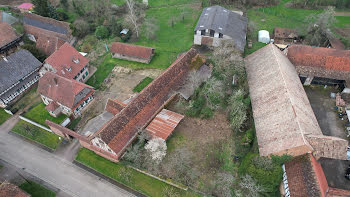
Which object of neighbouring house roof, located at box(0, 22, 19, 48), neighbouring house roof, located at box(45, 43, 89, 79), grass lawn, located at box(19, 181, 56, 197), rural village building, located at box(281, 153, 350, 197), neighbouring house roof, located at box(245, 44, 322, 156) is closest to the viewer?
rural village building, located at box(281, 153, 350, 197)

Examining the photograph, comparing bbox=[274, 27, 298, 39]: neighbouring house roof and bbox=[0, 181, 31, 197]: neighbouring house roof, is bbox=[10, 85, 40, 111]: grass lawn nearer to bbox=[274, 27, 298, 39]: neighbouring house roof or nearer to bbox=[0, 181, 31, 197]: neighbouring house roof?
bbox=[0, 181, 31, 197]: neighbouring house roof

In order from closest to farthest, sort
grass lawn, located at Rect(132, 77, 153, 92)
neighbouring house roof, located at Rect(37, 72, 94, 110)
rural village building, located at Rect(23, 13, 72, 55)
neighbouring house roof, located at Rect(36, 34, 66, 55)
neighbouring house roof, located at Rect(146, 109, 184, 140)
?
neighbouring house roof, located at Rect(146, 109, 184, 140) → neighbouring house roof, located at Rect(37, 72, 94, 110) → grass lawn, located at Rect(132, 77, 153, 92) → neighbouring house roof, located at Rect(36, 34, 66, 55) → rural village building, located at Rect(23, 13, 72, 55)

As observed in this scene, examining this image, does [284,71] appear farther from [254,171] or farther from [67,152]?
[67,152]

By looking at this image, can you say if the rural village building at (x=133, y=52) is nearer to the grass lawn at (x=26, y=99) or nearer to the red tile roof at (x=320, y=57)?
the grass lawn at (x=26, y=99)

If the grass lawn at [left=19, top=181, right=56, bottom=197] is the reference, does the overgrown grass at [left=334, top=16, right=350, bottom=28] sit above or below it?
above

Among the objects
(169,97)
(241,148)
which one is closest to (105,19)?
(169,97)

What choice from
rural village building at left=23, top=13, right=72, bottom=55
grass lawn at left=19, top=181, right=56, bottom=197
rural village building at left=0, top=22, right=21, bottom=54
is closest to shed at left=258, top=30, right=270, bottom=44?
rural village building at left=23, top=13, right=72, bottom=55

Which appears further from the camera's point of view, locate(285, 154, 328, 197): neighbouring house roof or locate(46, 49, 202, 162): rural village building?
locate(46, 49, 202, 162): rural village building

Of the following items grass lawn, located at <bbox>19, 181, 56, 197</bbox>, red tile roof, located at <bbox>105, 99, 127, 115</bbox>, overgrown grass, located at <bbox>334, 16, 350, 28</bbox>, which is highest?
overgrown grass, located at <bbox>334, 16, 350, 28</bbox>
